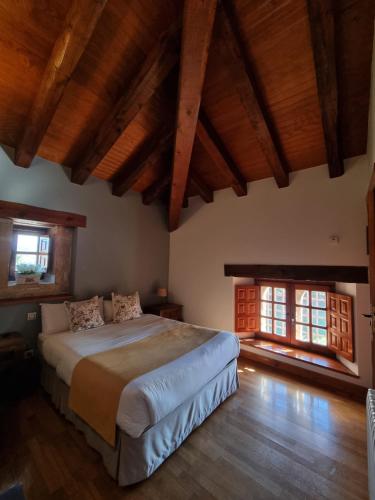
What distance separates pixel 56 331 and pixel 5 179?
6.73 ft

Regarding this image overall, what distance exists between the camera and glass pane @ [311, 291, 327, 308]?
3247 mm

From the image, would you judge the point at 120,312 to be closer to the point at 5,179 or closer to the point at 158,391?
the point at 158,391

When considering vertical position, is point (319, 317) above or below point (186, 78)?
below

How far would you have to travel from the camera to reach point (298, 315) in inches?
136

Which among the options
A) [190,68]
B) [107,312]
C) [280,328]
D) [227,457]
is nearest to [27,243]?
[107,312]

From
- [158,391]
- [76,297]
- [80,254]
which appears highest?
[80,254]

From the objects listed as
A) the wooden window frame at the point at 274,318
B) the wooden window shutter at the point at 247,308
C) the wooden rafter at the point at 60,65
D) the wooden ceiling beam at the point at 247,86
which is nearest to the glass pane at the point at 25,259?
the wooden rafter at the point at 60,65

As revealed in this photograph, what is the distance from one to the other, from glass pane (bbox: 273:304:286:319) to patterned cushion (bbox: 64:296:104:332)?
2901 millimetres

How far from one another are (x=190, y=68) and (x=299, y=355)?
3.93 meters

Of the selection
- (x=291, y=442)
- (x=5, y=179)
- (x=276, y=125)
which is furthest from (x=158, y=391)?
(x=276, y=125)

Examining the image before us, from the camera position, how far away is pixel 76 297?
3.26 m

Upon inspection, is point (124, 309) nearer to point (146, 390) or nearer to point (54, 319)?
point (54, 319)

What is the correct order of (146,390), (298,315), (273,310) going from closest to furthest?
1. (146,390)
2. (298,315)
3. (273,310)

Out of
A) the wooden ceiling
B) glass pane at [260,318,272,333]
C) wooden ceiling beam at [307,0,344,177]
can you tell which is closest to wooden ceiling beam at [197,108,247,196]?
the wooden ceiling
